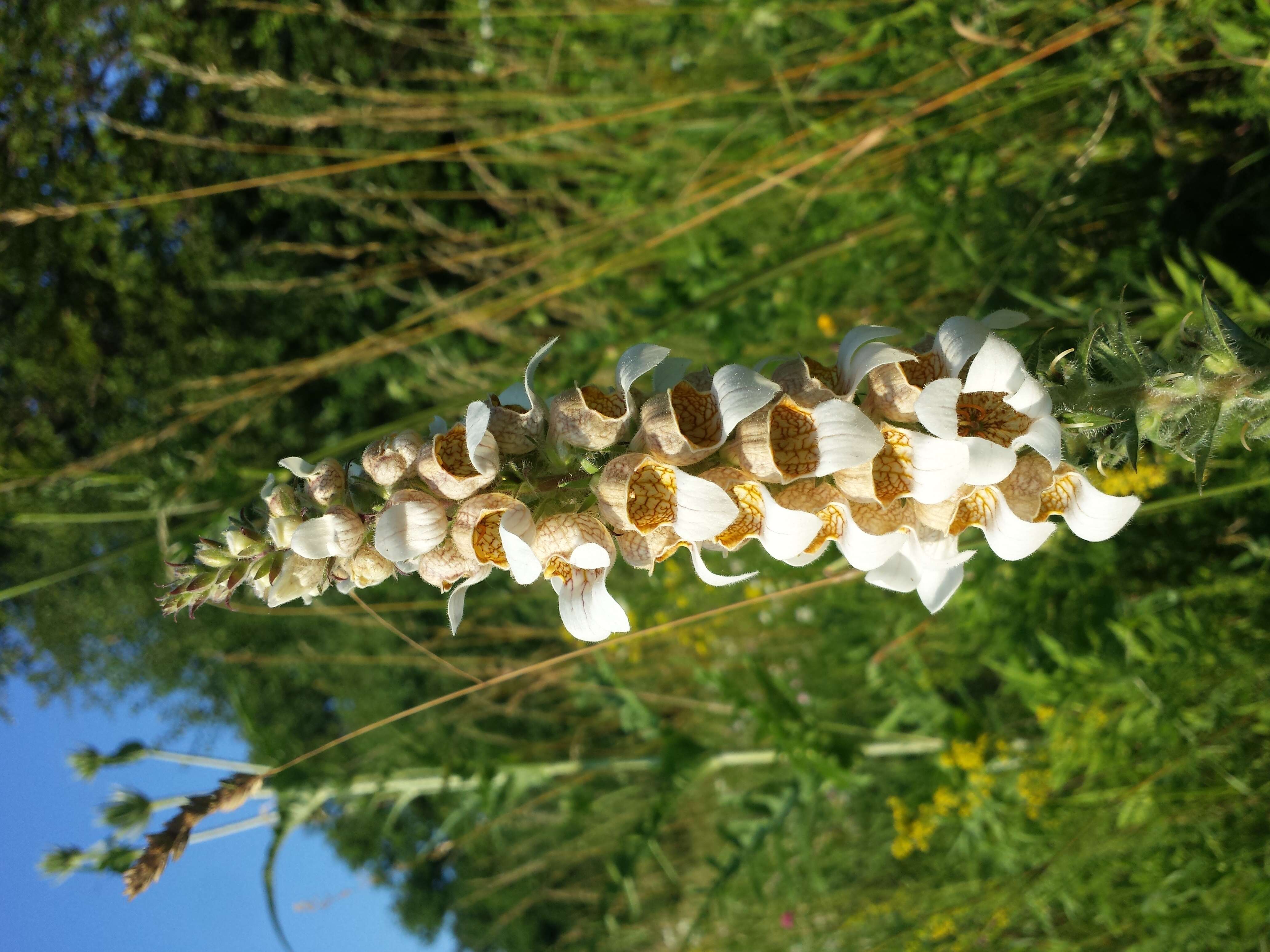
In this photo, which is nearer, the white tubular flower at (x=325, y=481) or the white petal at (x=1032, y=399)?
the white petal at (x=1032, y=399)

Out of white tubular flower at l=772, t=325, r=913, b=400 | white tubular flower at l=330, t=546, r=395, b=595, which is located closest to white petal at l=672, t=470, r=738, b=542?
white tubular flower at l=772, t=325, r=913, b=400

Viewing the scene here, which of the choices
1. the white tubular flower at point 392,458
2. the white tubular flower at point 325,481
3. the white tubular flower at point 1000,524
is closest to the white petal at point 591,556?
the white tubular flower at point 392,458

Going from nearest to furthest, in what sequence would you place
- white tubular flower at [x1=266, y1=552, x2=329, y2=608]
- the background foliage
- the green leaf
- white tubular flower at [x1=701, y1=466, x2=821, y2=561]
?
the green leaf, white tubular flower at [x1=701, y1=466, x2=821, y2=561], white tubular flower at [x1=266, y1=552, x2=329, y2=608], the background foliage

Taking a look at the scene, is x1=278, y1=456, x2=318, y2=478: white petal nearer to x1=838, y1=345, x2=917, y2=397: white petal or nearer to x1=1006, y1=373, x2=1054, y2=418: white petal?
x1=838, y1=345, x2=917, y2=397: white petal

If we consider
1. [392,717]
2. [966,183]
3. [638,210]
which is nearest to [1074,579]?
[966,183]

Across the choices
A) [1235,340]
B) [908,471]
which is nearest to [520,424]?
[908,471]

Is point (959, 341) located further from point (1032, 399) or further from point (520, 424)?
point (520, 424)

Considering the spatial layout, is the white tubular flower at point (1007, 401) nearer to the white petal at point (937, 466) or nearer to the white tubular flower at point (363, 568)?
the white petal at point (937, 466)
